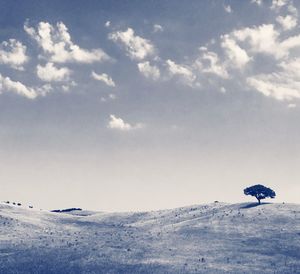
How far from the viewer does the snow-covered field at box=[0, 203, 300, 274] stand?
3759 centimetres

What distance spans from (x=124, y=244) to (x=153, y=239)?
3948mm

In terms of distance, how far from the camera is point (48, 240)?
4794cm

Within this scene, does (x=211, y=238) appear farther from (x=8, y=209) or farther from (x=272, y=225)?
(x=8, y=209)

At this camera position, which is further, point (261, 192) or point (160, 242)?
point (261, 192)

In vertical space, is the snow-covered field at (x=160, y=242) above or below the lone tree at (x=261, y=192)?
below

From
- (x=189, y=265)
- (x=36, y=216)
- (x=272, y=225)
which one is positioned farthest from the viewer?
(x=36, y=216)

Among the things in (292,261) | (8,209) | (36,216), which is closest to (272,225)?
(292,261)

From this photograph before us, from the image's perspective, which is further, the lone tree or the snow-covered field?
the lone tree

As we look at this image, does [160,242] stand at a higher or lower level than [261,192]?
lower

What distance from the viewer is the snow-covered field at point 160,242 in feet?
123

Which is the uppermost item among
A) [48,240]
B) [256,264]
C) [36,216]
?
[36,216]

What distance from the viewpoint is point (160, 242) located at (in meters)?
46.9

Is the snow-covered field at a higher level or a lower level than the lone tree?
lower

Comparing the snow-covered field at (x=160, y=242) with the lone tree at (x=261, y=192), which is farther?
the lone tree at (x=261, y=192)
